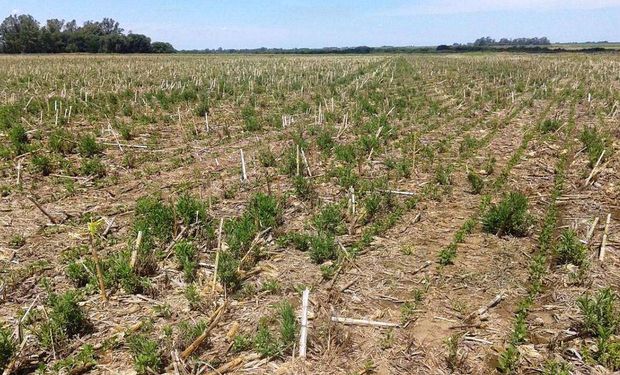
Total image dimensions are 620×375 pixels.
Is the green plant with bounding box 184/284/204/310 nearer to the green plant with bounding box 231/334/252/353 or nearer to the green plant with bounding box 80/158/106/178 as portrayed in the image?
the green plant with bounding box 231/334/252/353

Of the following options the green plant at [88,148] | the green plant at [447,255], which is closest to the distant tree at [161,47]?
the green plant at [88,148]

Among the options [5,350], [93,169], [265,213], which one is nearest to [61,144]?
[93,169]

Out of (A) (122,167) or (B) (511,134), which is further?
(B) (511,134)

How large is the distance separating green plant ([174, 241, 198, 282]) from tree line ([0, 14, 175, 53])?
371 ft

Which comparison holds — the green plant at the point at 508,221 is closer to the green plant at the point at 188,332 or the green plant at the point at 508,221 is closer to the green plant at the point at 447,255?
the green plant at the point at 447,255

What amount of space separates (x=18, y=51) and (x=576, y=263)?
117141mm

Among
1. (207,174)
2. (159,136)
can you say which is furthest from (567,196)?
(159,136)

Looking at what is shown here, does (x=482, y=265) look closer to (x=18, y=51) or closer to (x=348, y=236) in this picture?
(x=348, y=236)

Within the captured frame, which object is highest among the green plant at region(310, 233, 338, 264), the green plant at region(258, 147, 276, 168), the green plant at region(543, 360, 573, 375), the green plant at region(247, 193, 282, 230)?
the green plant at region(258, 147, 276, 168)

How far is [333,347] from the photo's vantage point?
4.18 meters

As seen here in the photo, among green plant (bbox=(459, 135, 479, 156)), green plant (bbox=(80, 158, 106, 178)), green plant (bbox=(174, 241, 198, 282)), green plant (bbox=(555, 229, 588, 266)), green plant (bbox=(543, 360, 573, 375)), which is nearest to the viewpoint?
green plant (bbox=(543, 360, 573, 375))

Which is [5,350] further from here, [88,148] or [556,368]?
[88,148]

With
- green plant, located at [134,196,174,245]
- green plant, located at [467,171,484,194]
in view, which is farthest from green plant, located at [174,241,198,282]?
green plant, located at [467,171,484,194]

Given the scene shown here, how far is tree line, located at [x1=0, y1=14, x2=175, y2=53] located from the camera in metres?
99.2
